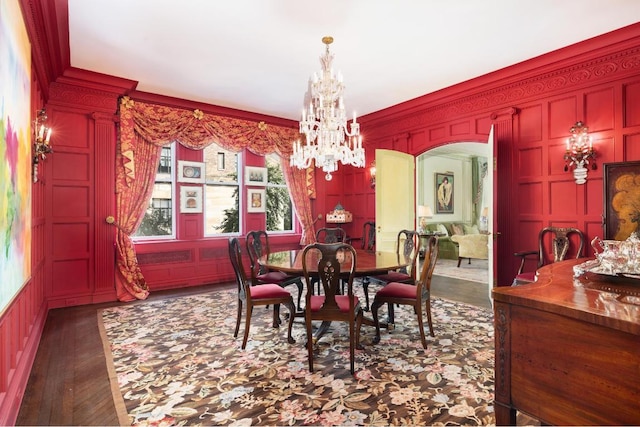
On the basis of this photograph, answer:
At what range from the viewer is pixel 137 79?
15.0 feet

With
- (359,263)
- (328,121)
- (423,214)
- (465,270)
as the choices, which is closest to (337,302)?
(359,263)

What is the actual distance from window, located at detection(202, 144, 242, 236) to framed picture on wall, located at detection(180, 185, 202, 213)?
0.54 ft

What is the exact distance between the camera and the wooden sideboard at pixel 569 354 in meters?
1.17

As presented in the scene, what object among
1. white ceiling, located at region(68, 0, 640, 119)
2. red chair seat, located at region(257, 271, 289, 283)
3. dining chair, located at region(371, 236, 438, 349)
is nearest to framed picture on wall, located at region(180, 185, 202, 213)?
white ceiling, located at region(68, 0, 640, 119)

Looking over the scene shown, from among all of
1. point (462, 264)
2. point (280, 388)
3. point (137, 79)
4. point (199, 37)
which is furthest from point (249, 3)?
point (462, 264)

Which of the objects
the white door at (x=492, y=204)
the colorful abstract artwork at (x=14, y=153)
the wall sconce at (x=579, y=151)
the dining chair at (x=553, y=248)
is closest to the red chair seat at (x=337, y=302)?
the colorful abstract artwork at (x=14, y=153)

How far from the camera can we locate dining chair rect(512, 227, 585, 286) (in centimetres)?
373

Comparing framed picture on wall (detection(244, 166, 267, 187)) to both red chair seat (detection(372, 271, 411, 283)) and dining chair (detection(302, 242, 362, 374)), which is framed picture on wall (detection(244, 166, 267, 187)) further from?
dining chair (detection(302, 242, 362, 374))

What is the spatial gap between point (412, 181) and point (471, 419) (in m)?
4.19

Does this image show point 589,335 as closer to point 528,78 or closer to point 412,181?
point 528,78

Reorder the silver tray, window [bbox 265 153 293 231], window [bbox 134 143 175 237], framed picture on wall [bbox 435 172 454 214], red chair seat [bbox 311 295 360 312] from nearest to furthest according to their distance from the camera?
1. the silver tray
2. red chair seat [bbox 311 295 360 312]
3. window [bbox 134 143 175 237]
4. window [bbox 265 153 293 231]
5. framed picture on wall [bbox 435 172 454 214]

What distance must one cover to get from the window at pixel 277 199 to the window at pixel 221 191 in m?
0.64

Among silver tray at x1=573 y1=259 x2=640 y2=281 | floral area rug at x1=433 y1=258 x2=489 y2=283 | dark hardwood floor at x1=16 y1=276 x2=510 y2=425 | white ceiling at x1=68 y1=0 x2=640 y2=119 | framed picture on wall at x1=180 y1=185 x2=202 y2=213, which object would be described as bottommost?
dark hardwood floor at x1=16 y1=276 x2=510 y2=425

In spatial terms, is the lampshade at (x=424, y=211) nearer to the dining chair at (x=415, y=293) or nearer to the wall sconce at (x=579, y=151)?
the wall sconce at (x=579, y=151)
